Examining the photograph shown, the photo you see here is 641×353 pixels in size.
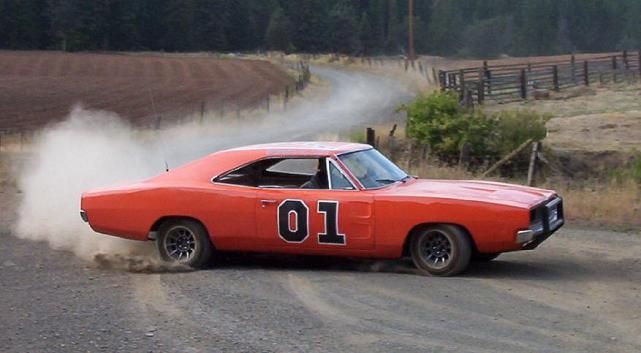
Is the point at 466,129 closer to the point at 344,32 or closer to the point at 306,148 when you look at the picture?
the point at 306,148

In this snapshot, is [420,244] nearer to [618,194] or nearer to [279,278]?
[279,278]

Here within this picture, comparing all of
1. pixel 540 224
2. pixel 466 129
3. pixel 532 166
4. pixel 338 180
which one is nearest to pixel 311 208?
pixel 338 180

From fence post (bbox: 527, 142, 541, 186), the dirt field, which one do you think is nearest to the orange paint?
fence post (bbox: 527, 142, 541, 186)

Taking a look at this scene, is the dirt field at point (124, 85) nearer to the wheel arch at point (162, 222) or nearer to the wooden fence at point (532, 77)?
→ the wooden fence at point (532, 77)

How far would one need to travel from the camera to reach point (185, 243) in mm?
11383

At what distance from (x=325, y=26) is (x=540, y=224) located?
109826mm

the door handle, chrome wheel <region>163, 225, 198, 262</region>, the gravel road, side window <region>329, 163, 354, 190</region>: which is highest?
side window <region>329, 163, 354, 190</region>

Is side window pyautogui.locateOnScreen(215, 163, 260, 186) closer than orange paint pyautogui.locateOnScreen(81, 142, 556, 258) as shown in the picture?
No

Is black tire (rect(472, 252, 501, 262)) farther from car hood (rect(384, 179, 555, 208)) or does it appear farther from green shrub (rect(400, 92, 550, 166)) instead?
green shrub (rect(400, 92, 550, 166))

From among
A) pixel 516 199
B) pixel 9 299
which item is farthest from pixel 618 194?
pixel 9 299

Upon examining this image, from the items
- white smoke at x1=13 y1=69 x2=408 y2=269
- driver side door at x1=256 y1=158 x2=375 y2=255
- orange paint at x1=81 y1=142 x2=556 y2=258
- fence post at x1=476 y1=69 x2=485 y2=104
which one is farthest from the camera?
fence post at x1=476 y1=69 x2=485 y2=104

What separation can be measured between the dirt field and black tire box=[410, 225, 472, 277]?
2696cm

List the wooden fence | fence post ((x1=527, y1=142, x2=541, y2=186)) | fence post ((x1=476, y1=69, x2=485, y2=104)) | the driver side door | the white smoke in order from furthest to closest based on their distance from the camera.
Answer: the wooden fence
fence post ((x1=476, y1=69, x2=485, y2=104))
fence post ((x1=527, y1=142, x2=541, y2=186))
the white smoke
the driver side door

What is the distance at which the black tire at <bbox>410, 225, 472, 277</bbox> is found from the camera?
10289 mm
